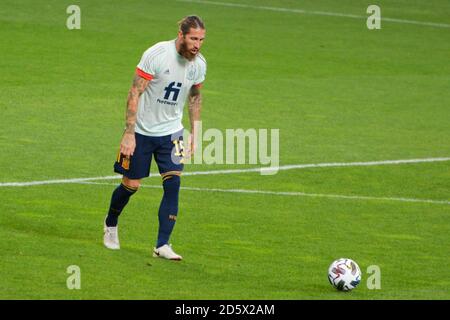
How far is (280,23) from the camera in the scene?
33562 millimetres

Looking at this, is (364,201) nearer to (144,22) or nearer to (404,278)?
(404,278)

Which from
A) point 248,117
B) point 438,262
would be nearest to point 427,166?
point 248,117

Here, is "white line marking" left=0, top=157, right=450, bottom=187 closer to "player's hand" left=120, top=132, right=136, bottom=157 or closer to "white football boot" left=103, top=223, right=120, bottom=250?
"white football boot" left=103, top=223, right=120, bottom=250

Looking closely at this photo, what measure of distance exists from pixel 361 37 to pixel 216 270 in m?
20.1

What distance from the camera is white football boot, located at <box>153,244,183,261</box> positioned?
1314 centimetres

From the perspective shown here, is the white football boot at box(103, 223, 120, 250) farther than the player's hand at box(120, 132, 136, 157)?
Yes

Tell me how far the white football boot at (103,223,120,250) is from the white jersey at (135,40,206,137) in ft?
3.37

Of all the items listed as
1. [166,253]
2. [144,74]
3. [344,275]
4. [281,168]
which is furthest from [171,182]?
[281,168]

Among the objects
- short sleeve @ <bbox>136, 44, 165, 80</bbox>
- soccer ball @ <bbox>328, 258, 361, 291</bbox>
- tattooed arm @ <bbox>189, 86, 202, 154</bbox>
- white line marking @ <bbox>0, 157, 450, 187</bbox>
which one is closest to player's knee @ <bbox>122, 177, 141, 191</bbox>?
tattooed arm @ <bbox>189, 86, 202, 154</bbox>

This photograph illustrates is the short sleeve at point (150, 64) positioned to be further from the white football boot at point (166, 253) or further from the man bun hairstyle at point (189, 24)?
the white football boot at point (166, 253)

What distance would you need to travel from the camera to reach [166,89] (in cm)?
1316

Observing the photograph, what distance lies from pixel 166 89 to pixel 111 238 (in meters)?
1.59

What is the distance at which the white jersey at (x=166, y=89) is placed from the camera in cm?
1304
